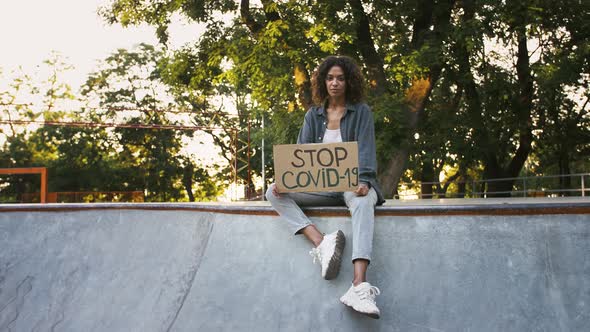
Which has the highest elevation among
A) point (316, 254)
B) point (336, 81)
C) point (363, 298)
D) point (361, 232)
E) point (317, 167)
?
point (336, 81)

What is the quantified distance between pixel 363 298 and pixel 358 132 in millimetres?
1339

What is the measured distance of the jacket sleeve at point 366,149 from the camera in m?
3.99

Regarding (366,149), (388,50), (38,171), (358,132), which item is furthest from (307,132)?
(38,171)

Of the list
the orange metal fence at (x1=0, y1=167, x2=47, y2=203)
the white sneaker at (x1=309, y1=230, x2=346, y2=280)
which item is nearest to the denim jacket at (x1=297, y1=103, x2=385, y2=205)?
the white sneaker at (x1=309, y1=230, x2=346, y2=280)

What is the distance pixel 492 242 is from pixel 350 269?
0.90m

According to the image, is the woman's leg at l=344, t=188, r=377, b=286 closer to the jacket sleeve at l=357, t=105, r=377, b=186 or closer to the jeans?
the jeans

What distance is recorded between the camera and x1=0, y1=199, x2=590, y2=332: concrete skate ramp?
3273 millimetres

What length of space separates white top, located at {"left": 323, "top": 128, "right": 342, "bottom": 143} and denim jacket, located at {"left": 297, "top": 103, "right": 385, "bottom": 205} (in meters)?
0.03

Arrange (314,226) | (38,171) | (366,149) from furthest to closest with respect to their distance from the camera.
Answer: (38,171) → (366,149) → (314,226)

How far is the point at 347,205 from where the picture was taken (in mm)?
4000

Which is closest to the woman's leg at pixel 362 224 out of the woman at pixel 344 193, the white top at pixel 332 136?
the woman at pixel 344 193

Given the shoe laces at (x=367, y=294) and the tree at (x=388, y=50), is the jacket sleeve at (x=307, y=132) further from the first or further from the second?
the tree at (x=388, y=50)

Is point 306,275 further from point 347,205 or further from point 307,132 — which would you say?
point 307,132

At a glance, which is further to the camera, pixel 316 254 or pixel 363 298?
pixel 316 254
